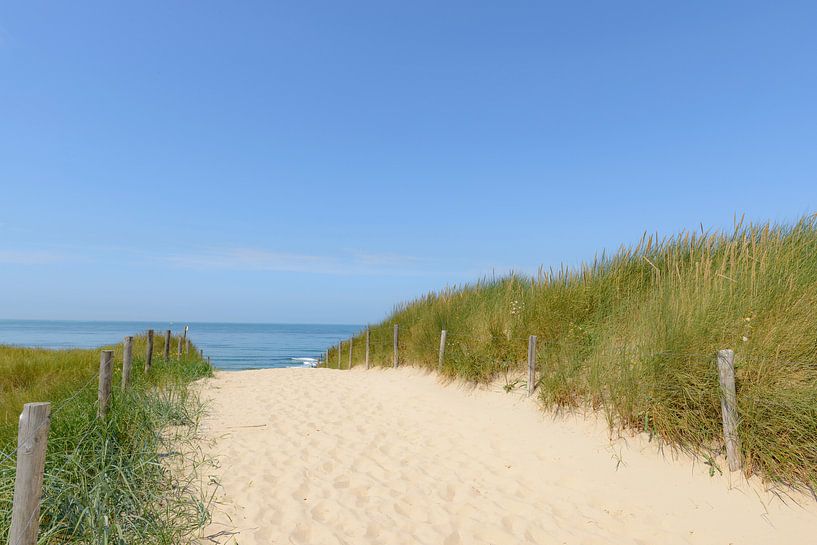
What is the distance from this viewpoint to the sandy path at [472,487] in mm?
4230

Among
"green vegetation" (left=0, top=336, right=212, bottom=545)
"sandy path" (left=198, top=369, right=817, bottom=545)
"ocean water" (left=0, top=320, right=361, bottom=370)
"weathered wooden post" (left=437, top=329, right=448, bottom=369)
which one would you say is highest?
"weathered wooden post" (left=437, top=329, right=448, bottom=369)

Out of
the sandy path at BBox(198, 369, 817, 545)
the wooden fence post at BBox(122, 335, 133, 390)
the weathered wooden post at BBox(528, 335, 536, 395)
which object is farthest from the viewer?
the weathered wooden post at BBox(528, 335, 536, 395)

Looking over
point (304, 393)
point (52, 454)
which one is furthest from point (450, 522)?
point (304, 393)

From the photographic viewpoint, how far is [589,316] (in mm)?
8789

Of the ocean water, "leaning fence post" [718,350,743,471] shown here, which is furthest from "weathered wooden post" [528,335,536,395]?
the ocean water

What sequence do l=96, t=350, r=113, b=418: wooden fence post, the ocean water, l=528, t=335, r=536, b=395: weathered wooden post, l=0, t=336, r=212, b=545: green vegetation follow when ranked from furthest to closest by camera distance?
the ocean water < l=528, t=335, r=536, b=395: weathered wooden post < l=96, t=350, r=113, b=418: wooden fence post < l=0, t=336, r=212, b=545: green vegetation

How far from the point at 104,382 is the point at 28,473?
2.82m

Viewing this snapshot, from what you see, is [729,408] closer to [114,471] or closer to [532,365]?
[532,365]

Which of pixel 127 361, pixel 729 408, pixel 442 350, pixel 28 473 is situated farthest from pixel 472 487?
pixel 442 350

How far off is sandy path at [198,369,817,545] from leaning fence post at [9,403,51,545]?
1473 mm

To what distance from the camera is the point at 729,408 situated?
4.96 metres

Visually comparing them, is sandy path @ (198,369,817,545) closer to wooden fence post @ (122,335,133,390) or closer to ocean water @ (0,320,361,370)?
wooden fence post @ (122,335,133,390)

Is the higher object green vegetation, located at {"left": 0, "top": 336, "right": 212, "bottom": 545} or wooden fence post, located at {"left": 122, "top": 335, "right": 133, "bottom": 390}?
wooden fence post, located at {"left": 122, "top": 335, "right": 133, "bottom": 390}

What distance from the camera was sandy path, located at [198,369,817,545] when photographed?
423cm
